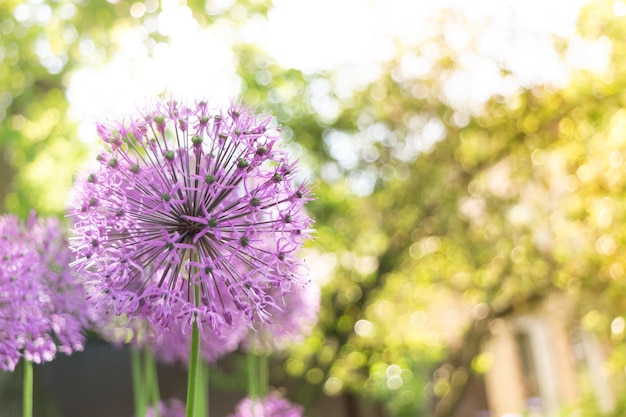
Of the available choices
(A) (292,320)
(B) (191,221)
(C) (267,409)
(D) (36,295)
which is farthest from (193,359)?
(A) (292,320)

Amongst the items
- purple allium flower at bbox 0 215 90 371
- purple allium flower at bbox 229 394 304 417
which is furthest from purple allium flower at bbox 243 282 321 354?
purple allium flower at bbox 0 215 90 371

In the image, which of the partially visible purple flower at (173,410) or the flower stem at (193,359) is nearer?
the flower stem at (193,359)

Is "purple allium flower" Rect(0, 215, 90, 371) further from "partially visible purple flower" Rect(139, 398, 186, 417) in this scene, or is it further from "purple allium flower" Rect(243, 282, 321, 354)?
"purple allium flower" Rect(243, 282, 321, 354)

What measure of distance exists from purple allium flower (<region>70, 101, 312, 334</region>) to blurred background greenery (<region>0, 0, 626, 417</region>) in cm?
483

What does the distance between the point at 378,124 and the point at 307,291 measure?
170 inches

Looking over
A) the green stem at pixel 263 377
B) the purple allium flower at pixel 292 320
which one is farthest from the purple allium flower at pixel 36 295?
the green stem at pixel 263 377

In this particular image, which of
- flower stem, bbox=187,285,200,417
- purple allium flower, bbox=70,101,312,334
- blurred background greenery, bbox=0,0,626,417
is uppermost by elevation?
blurred background greenery, bbox=0,0,626,417

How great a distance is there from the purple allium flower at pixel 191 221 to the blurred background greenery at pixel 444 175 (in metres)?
4.83

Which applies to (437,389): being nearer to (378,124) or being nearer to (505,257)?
(505,257)

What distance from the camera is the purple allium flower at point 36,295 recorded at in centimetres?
186

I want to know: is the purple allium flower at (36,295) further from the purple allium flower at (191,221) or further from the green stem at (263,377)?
the green stem at (263,377)

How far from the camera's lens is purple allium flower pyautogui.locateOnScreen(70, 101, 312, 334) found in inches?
63.6

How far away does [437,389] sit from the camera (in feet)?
27.6

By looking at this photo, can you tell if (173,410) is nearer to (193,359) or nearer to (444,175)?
(193,359)
